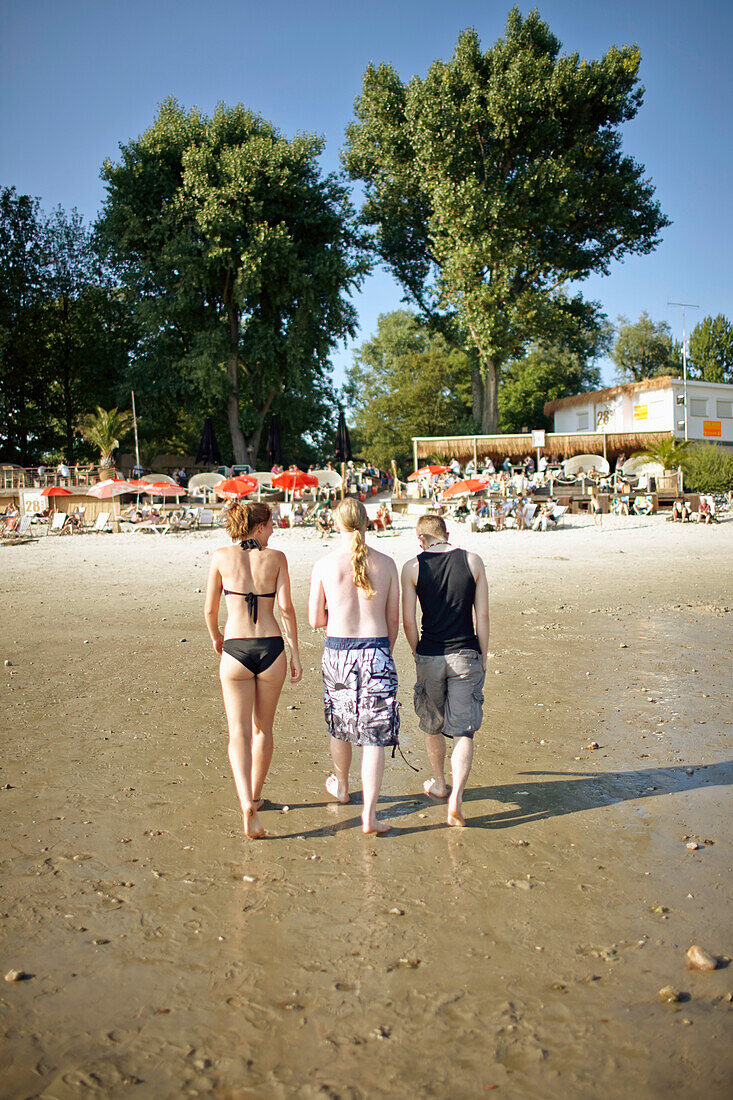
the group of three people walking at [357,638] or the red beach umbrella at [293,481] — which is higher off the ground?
the red beach umbrella at [293,481]

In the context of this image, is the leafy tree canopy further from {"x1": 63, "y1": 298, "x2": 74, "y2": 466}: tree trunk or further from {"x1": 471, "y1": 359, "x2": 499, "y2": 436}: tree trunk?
{"x1": 471, "y1": 359, "x2": 499, "y2": 436}: tree trunk

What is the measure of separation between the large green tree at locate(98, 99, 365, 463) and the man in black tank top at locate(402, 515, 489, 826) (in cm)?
3158

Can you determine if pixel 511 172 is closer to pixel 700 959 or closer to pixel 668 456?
pixel 668 456

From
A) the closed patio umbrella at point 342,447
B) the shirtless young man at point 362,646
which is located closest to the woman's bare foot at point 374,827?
the shirtless young man at point 362,646

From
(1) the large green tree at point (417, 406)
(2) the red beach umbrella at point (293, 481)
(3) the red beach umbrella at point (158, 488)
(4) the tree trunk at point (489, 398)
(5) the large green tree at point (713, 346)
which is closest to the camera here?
(3) the red beach umbrella at point (158, 488)

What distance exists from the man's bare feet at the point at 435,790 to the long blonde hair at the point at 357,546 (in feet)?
4.09

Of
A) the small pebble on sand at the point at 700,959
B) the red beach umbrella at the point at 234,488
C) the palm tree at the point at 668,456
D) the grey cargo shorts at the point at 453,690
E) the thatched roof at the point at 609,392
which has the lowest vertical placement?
the small pebble on sand at the point at 700,959

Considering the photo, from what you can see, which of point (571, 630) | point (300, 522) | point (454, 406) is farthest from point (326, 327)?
point (571, 630)

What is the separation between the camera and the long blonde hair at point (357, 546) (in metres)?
3.79

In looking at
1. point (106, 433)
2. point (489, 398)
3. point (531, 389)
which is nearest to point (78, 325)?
point (106, 433)

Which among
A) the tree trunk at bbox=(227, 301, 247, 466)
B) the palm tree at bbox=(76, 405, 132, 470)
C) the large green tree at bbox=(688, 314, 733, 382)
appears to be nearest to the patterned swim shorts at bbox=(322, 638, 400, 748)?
the palm tree at bbox=(76, 405, 132, 470)

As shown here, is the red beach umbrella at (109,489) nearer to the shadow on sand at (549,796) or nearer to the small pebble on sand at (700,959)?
the shadow on sand at (549,796)

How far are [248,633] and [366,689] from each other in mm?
643

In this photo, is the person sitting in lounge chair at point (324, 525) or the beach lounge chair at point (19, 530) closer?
the beach lounge chair at point (19, 530)
